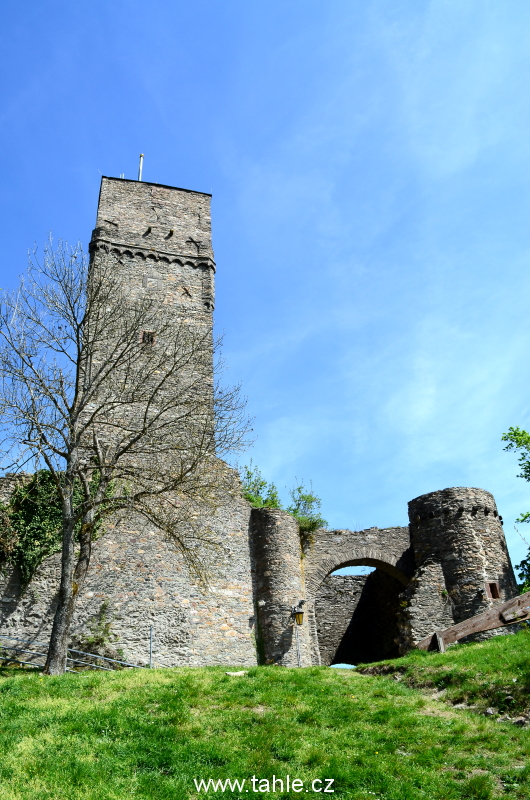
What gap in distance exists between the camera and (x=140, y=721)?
833cm

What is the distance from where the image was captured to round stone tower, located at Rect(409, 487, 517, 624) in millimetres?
17281

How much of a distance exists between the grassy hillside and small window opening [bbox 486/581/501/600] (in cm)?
659

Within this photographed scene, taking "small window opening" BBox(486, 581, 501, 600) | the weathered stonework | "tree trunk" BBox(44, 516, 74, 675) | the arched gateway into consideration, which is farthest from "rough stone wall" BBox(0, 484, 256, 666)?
"small window opening" BBox(486, 581, 501, 600)

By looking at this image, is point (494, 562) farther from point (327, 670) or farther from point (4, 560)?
point (4, 560)

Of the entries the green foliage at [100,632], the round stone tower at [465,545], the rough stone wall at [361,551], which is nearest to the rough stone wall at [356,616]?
the rough stone wall at [361,551]

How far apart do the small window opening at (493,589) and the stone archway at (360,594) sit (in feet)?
8.48

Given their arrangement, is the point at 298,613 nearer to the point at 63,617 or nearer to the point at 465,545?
the point at 465,545

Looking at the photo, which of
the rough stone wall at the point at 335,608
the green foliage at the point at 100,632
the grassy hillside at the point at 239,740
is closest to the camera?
the grassy hillside at the point at 239,740

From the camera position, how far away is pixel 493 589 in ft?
57.5

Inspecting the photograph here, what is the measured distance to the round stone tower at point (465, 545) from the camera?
1728 centimetres

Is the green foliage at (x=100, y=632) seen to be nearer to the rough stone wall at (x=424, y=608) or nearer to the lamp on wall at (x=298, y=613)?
the lamp on wall at (x=298, y=613)

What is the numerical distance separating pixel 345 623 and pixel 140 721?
16.1m

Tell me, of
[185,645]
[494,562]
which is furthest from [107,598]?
[494,562]

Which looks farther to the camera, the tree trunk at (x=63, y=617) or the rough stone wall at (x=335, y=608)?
the rough stone wall at (x=335, y=608)
